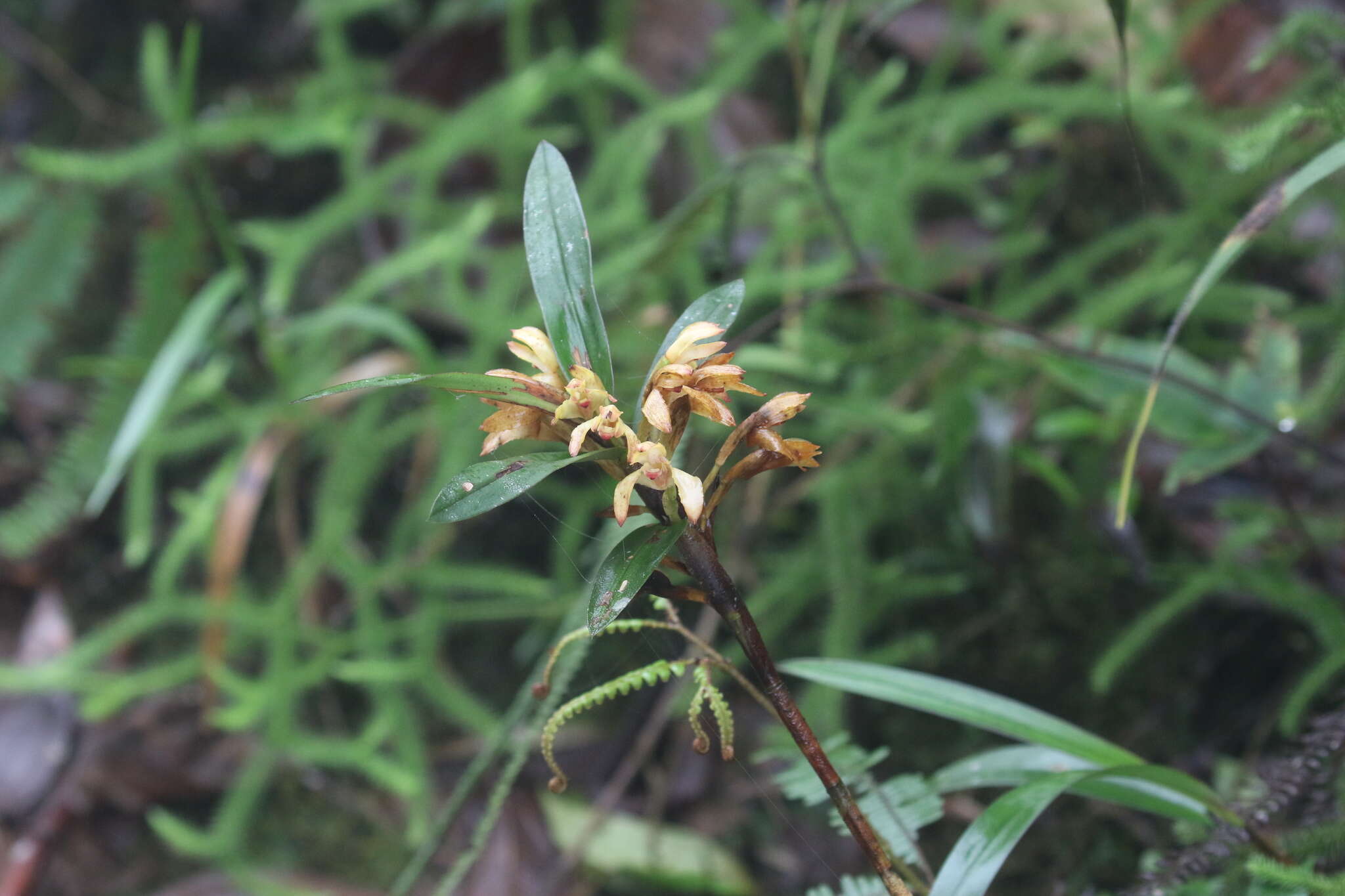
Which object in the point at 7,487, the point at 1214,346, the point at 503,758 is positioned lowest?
the point at 1214,346

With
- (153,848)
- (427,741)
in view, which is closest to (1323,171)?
(427,741)

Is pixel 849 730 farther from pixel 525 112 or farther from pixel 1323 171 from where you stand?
pixel 525 112

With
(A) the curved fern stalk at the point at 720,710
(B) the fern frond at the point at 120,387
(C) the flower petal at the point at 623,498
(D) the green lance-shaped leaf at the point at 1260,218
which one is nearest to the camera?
(C) the flower petal at the point at 623,498

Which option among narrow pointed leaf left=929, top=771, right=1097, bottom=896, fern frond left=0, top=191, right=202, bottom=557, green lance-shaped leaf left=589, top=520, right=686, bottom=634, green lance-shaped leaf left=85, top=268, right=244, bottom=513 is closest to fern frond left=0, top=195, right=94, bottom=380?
fern frond left=0, top=191, right=202, bottom=557

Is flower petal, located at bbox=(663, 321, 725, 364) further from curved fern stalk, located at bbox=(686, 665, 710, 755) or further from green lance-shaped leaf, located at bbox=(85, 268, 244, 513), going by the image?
green lance-shaped leaf, located at bbox=(85, 268, 244, 513)

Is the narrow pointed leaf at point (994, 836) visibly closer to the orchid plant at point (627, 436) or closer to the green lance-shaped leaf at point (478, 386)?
the orchid plant at point (627, 436)

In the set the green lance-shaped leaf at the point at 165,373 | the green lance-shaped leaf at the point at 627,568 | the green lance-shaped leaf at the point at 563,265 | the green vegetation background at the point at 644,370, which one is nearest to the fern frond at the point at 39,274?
the green vegetation background at the point at 644,370
